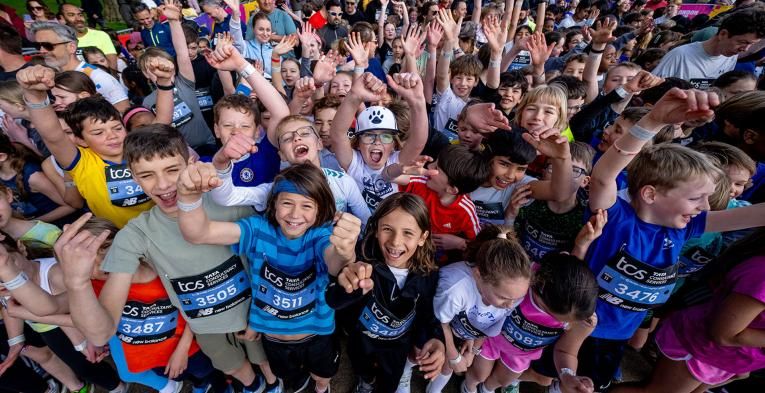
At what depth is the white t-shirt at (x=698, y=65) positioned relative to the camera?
160 inches

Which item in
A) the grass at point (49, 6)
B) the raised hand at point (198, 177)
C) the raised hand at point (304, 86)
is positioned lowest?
the grass at point (49, 6)

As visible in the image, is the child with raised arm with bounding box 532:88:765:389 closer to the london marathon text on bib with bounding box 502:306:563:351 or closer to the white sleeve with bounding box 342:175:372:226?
the london marathon text on bib with bounding box 502:306:563:351

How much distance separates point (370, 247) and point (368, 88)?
1157 millimetres

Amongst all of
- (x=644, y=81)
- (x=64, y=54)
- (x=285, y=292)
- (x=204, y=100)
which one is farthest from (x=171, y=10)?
(x=644, y=81)

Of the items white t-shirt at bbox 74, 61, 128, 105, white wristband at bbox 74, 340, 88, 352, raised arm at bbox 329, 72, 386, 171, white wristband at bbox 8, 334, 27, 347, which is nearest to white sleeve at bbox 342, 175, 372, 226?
raised arm at bbox 329, 72, 386, 171

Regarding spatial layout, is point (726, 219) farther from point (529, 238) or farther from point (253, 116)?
point (253, 116)

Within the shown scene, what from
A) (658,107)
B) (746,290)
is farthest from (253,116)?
(746,290)

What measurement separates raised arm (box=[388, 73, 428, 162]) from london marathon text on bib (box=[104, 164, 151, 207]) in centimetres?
198

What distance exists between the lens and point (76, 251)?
145cm

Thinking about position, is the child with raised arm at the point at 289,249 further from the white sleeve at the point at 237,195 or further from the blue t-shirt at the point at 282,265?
the white sleeve at the point at 237,195

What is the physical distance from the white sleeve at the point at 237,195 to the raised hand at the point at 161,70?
1.64 meters

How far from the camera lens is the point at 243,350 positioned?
2396mm

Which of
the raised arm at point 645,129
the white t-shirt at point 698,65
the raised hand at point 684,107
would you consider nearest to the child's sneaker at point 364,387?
the raised arm at point 645,129

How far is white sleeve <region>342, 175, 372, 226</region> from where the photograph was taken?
7.88ft
